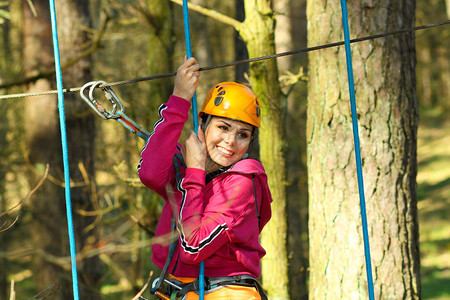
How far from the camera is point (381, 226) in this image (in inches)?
124

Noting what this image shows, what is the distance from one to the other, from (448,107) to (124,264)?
755 inches

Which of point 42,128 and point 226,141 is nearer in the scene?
point 226,141

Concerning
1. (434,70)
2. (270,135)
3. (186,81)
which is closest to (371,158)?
(270,135)

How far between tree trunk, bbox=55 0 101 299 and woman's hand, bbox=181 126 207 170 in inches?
158

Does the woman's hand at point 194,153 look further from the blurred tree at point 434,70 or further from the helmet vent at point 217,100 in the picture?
the blurred tree at point 434,70

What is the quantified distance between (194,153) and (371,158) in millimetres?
1299

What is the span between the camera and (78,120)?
6.47 meters

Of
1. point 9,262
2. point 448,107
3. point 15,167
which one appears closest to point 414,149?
point 15,167

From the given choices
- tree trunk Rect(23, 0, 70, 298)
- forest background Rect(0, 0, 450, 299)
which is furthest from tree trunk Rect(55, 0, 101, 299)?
tree trunk Rect(23, 0, 70, 298)

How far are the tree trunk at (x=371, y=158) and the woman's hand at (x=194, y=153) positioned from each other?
1198 mm

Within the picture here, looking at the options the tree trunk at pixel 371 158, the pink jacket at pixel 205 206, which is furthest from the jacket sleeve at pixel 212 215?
the tree trunk at pixel 371 158

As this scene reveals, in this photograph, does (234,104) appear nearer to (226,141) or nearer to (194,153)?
(226,141)

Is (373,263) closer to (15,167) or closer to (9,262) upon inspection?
(15,167)

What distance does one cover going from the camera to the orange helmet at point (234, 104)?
7.70 feet
